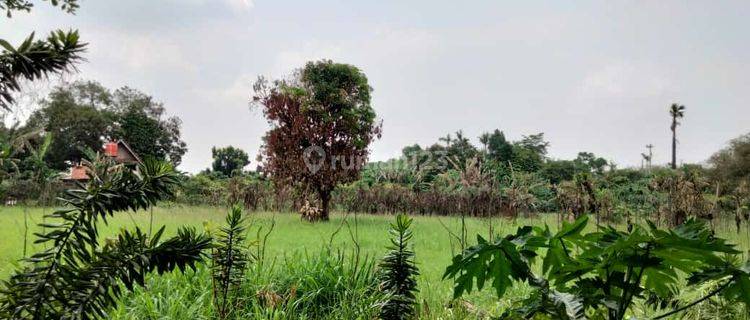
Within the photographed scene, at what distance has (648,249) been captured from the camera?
84 cm

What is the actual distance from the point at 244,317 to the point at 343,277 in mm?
762

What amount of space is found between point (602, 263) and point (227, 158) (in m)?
27.5

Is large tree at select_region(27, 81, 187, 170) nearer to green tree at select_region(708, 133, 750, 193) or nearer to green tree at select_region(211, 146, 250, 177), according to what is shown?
green tree at select_region(211, 146, 250, 177)

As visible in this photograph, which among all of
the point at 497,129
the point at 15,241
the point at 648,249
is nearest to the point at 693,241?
the point at 648,249

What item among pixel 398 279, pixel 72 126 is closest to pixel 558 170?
pixel 72 126

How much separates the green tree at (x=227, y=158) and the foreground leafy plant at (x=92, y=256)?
83.4 ft

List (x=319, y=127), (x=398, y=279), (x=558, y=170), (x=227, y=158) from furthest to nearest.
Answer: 1. (x=227, y=158)
2. (x=558, y=170)
3. (x=319, y=127)
4. (x=398, y=279)

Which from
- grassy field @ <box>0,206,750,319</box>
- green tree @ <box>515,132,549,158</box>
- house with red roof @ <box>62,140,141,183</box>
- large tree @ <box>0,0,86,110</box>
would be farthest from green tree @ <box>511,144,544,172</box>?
large tree @ <box>0,0,86,110</box>

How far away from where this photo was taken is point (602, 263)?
0.90m

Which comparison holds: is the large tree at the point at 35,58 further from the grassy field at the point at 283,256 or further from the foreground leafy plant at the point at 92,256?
the grassy field at the point at 283,256

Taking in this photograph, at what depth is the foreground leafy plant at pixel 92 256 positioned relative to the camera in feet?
3.51

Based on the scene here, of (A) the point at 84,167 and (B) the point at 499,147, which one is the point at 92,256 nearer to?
(A) the point at 84,167

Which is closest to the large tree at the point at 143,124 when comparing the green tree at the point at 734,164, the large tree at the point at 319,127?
the large tree at the point at 319,127

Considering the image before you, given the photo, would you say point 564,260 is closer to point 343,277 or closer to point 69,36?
point 69,36
